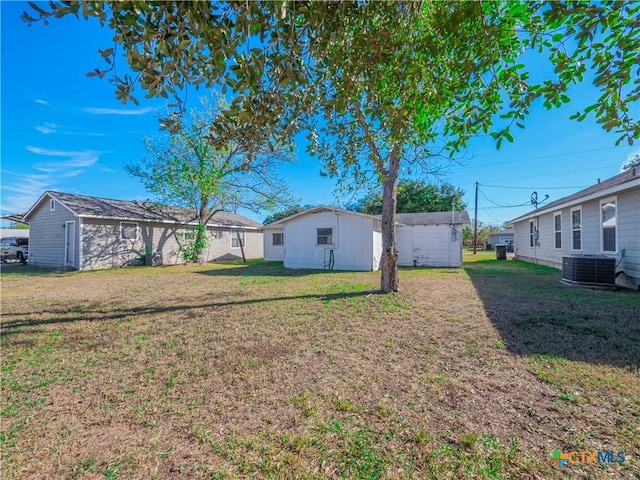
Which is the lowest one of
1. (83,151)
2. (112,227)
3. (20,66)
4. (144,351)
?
(144,351)

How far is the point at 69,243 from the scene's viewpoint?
46.3 feet

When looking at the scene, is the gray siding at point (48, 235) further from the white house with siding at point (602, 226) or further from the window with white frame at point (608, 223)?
the window with white frame at point (608, 223)

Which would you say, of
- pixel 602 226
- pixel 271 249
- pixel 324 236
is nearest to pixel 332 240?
pixel 324 236

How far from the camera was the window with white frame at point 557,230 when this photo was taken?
11812mm

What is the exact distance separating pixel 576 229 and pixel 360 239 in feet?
27.4

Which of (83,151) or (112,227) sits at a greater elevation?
(83,151)

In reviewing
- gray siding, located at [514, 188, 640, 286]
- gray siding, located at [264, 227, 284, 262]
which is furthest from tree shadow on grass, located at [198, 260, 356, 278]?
gray siding, located at [514, 188, 640, 286]

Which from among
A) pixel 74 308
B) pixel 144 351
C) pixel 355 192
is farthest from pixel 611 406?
pixel 74 308

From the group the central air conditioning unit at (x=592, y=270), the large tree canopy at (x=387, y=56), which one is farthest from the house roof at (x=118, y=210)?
the central air conditioning unit at (x=592, y=270)

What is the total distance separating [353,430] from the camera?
2156 millimetres

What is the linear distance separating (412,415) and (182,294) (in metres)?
7.19

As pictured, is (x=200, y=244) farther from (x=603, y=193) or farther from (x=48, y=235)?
(x=603, y=193)

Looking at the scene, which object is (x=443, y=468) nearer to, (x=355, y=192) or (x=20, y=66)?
(x=355, y=192)

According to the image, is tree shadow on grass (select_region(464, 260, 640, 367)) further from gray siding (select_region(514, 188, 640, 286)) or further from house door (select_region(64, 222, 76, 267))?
house door (select_region(64, 222, 76, 267))
